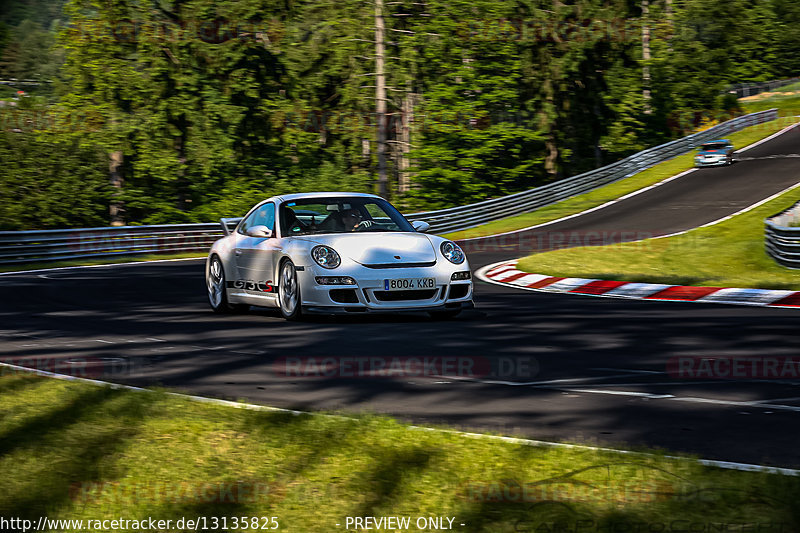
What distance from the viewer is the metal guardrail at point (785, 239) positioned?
19219 millimetres

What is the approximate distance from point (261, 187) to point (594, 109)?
877 inches

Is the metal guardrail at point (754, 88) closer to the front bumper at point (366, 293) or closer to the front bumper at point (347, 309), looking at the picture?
the front bumper at point (366, 293)

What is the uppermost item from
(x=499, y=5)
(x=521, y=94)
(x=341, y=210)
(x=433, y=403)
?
(x=499, y=5)

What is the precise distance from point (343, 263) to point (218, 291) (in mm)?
2803

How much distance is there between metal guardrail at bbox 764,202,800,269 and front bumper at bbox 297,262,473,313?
388 inches

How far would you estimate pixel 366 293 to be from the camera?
1133cm

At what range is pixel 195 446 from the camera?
525 centimetres

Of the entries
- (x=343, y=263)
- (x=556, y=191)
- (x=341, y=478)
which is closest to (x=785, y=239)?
(x=343, y=263)

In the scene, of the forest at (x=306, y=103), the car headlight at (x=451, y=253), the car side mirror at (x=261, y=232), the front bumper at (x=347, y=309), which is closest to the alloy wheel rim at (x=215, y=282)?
the car side mirror at (x=261, y=232)

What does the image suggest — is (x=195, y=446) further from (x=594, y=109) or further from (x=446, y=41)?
(x=594, y=109)

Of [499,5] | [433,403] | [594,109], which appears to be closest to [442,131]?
[499,5]

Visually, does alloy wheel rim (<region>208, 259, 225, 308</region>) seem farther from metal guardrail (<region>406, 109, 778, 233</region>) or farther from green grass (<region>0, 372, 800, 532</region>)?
metal guardrail (<region>406, 109, 778, 233</region>)

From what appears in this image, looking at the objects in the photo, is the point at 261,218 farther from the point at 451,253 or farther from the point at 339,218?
the point at 451,253

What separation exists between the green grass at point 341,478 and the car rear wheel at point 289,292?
579 cm
